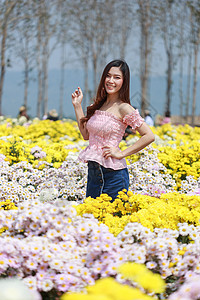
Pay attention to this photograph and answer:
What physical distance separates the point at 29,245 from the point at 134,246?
58 centimetres

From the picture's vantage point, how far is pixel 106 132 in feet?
10.7

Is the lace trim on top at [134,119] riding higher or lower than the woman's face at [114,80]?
lower

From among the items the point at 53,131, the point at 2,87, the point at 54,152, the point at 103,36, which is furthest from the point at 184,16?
the point at 54,152

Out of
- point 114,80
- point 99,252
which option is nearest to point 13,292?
point 99,252

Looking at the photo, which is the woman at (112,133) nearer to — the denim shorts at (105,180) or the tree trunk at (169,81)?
the denim shorts at (105,180)

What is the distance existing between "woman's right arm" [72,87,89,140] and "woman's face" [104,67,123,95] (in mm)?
354

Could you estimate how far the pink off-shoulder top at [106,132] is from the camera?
10.6ft

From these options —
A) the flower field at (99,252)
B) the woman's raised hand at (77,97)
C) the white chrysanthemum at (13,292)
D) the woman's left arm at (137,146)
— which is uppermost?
the woman's raised hand at (77,97)

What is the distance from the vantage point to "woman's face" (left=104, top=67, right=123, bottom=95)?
3.31m

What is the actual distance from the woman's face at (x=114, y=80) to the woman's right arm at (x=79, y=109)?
0.35 m

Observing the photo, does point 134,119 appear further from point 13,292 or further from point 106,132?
point 13,292

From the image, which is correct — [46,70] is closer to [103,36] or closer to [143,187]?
[103,36]

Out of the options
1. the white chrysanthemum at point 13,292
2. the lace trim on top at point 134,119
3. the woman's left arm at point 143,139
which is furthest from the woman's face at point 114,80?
the white chrysanthemum at point 13,292

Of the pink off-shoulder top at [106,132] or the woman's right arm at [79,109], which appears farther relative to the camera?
the woman's right arm at [79,109]
